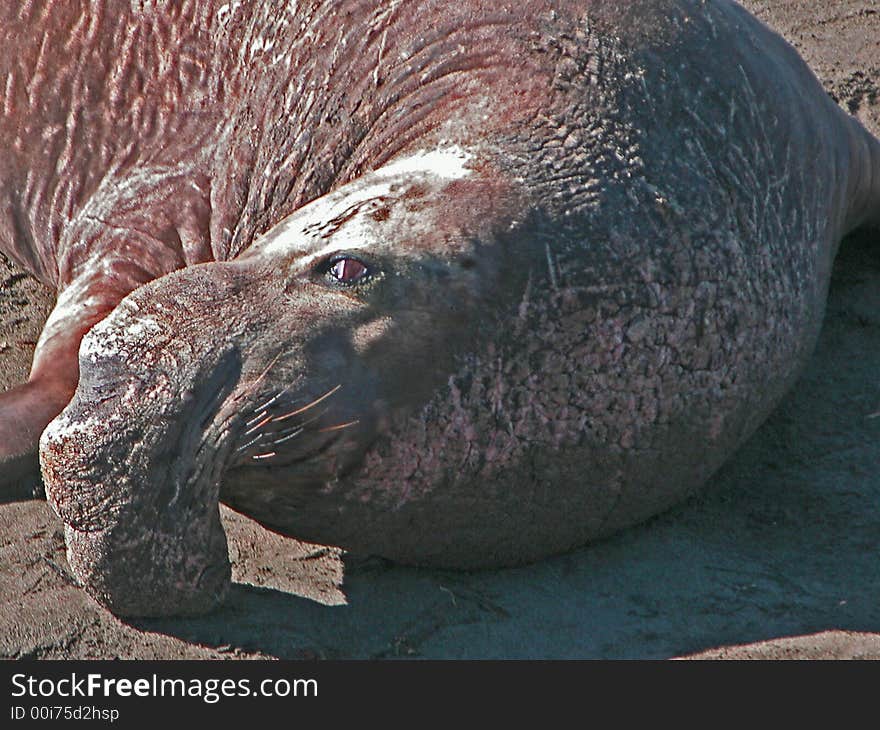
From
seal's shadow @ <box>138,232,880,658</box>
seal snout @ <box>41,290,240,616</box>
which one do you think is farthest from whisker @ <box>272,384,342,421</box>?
seal's shadow @ <box>138,232,880,658</box>

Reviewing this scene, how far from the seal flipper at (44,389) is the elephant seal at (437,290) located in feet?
0.03

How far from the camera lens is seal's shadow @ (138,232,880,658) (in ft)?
11.3

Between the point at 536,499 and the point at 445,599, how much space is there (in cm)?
34

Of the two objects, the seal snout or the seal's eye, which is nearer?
the seal snout

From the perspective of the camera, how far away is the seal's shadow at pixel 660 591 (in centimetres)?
346

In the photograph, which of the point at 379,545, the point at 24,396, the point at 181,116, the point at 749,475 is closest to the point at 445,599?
the point at 379,545

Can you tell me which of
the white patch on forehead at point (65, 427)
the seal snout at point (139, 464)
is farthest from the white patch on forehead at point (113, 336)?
the white patch on forehead at point (65, 427)

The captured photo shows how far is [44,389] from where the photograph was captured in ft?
13.5

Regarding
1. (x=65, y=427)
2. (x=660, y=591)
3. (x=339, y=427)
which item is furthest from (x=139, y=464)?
(x=660, y=591)

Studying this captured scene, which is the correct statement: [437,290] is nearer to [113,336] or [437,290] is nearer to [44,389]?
[113,336]

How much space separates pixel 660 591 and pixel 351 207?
1227 millimetres

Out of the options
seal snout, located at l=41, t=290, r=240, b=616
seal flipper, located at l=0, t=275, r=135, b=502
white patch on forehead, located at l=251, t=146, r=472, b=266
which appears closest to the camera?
seal snout, located at l=41, t=290, r=240, b=616

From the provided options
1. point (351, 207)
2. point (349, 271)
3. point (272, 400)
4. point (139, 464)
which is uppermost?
point (351, 207)

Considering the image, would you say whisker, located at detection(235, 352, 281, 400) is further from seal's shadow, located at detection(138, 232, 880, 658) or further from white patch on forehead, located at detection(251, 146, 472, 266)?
seal's shadow, located at detection(138, 232, 880, 658)
